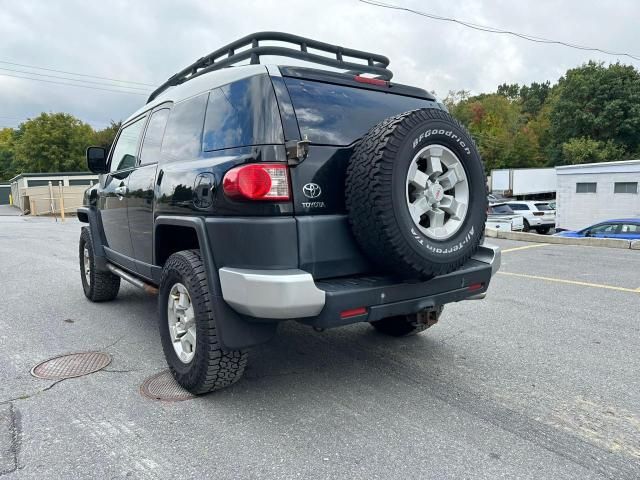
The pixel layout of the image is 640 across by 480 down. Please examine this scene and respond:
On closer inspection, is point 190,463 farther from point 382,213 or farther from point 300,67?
point 300,67

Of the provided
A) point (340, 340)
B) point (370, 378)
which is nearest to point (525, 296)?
point (340, 340)

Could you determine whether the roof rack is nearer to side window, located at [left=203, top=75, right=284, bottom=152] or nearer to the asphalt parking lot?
side window, located at [left=203, top=75, right=284, bottom=152]

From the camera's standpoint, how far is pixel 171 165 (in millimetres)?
3422

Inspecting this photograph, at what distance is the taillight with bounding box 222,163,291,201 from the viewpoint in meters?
2.61

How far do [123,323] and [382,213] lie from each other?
3.38m

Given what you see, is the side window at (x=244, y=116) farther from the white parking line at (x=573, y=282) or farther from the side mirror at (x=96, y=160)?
the white parking line at (x=573, y=282)

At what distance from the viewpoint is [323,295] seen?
257cm

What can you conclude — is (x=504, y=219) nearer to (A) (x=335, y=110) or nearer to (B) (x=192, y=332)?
(A) (x=335, y=110)

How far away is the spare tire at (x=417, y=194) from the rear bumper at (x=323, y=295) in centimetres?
17

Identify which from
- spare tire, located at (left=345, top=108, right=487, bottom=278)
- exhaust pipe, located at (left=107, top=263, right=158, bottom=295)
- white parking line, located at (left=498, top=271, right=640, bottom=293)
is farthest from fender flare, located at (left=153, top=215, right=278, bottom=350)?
white parking line, located at (left=498, top=271, right=640, bottom=293)

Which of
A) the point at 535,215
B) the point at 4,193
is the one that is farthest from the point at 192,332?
the point at 4,193

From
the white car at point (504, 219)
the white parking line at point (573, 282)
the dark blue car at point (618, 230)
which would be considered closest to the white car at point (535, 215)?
the white car at point (504, 219)

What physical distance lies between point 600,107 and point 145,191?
Answer: 48.7 meters

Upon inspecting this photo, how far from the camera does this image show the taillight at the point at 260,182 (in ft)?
8.55
